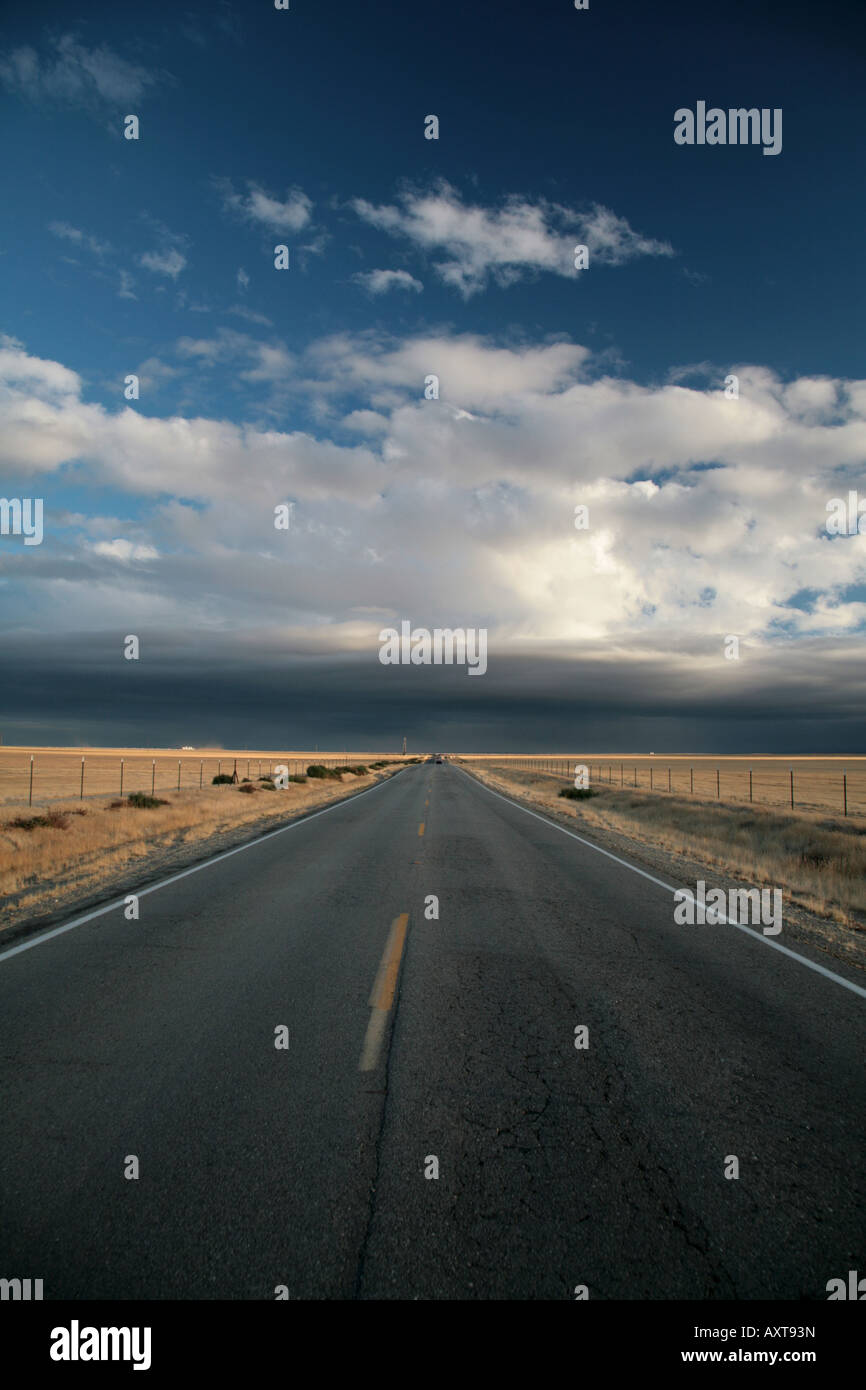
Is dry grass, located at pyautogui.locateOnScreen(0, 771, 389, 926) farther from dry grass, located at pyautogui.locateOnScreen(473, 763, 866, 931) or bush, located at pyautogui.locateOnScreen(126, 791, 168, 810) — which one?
dry grass, located at pyautogui.locateOnScreen(473, 763, 866, 931)

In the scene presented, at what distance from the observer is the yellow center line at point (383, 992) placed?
4633 millimetres

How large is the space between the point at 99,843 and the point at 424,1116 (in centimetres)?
1425

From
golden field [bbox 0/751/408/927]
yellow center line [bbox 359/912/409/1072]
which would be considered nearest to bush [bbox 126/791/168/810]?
golden field [bbox 0/751/408/927]

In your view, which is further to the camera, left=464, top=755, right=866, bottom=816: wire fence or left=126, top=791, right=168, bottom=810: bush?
left=464, top=755, right=866, bottom=816: wire fence

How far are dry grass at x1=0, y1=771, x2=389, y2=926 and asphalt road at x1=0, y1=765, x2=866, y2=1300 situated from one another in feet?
10.1

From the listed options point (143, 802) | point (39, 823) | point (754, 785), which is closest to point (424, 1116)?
point (39, 823)

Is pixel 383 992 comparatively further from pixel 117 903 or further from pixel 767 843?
pixel 767 843

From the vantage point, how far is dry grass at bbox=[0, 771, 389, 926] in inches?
411

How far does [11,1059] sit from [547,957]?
15.3 ft

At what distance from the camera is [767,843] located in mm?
19422
